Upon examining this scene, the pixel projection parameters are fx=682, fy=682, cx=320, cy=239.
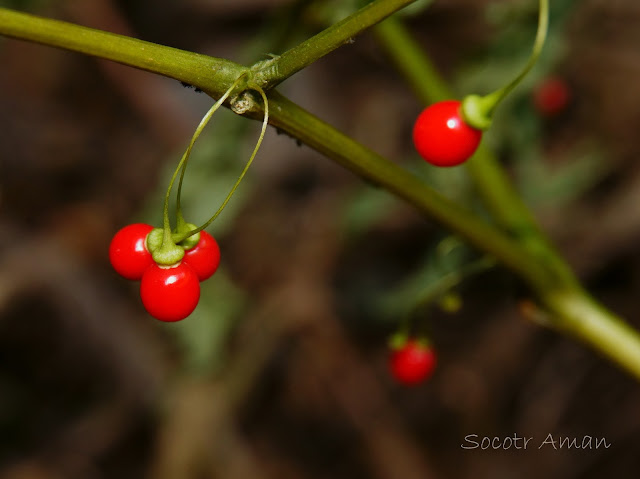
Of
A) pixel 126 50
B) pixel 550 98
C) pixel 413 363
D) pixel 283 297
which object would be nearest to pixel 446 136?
pixel 126 50

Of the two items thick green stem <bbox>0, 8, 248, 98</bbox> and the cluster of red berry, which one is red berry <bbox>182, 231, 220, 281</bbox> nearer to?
the cluster of red berry

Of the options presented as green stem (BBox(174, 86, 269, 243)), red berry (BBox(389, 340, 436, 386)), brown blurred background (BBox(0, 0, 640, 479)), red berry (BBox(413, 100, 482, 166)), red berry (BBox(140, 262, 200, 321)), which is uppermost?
brown blurred background (BBox(0, 0, 640, 479))

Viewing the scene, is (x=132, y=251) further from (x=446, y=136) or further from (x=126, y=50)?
(x=446, y=136)

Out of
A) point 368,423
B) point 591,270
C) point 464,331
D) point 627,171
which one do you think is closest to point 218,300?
point 368,423

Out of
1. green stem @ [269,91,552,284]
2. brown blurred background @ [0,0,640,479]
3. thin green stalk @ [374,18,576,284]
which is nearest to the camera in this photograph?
green stem @ [269,91,552,284]

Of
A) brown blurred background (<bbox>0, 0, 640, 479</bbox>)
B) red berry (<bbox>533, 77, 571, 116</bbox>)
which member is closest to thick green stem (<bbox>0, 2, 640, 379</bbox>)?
brown blurred background (<bbox>0, 0, 640, 479</bbox>)

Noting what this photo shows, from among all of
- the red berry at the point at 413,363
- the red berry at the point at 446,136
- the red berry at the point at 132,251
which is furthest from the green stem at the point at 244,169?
the red berry at the point at 413,363

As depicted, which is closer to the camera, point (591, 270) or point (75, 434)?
point (591, 270)

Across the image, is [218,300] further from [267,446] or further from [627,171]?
[627,171]
